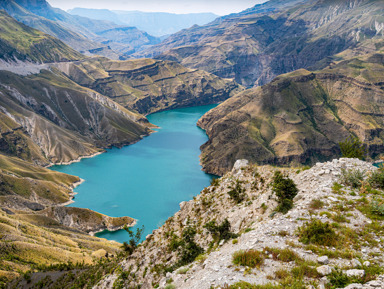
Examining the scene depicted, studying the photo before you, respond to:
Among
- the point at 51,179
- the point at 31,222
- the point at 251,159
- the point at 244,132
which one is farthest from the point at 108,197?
the point at 244,132

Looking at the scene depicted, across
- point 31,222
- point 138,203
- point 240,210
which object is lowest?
point 138,203

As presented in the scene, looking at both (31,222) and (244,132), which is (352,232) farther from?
(244,132)

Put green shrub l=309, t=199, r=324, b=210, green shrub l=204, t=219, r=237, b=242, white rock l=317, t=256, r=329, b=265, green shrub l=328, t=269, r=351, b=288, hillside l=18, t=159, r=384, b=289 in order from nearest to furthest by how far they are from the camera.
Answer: green shrub l=328, t=269, r=351, b=288, hillside l=18, t=159, r=384, b=289, white rock l=317, t=256, r=329, b=265, green shrub l=309, t=199, r=324, b=210, green shrub l=204, t=219, r=237, b=242

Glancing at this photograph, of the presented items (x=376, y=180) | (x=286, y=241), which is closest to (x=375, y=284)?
(x=286, y=241)

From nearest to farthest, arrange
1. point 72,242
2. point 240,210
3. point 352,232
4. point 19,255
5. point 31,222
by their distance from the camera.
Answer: point 352,232 → point 240,210 → point 19,255 → point 72,242 → point 31,222

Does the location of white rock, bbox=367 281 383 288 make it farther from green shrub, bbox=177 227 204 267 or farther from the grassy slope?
the grassy slope

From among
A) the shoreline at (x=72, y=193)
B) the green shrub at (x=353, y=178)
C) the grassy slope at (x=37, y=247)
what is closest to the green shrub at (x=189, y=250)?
the green shrub at (x=353, y=178)

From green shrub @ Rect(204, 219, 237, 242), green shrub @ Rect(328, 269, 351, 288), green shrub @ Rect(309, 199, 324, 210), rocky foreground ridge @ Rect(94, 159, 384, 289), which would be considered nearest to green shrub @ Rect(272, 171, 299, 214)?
rocky foreground ridge @ Rect(94, 159, 384, 289)
